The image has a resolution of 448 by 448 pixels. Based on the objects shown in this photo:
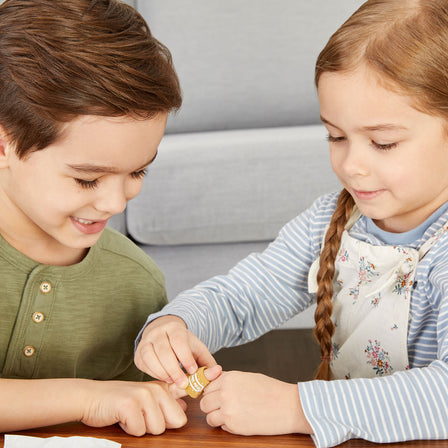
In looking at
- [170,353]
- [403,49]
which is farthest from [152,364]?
[403,49]

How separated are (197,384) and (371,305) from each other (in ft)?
1.00

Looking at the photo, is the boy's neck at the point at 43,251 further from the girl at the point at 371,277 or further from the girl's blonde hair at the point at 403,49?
the girl's blonde hair at the point at 403,49

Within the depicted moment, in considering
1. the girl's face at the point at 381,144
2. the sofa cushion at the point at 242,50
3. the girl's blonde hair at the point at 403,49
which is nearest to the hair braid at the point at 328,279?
the girl's face at the point at 381,144

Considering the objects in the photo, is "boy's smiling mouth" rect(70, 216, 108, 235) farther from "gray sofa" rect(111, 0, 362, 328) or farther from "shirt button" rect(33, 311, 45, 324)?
"gray sofa" rect(111, 0, 362, 328)

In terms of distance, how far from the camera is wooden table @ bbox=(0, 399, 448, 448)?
26.5 inches

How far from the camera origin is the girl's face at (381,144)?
2.79ft

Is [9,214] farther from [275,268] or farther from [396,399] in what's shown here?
[396,399]

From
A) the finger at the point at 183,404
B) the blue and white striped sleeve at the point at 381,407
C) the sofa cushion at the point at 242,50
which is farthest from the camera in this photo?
the sofa cushion at the point at 242,50

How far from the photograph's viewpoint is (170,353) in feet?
2.75

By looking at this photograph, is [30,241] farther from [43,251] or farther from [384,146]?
[384,146]

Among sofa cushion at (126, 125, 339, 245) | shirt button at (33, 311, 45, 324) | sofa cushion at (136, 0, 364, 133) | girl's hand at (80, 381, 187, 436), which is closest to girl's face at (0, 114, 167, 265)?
shirt button at (33, 311, 45, 324)

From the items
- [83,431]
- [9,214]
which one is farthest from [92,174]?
[83,431]

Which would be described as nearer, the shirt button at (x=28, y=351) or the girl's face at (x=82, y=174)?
the girl's face at (x=82, y=174)

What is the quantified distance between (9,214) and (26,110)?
0.61 feet
